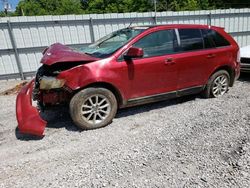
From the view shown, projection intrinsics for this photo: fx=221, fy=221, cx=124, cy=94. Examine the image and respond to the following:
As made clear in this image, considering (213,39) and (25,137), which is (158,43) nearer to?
(213,39)

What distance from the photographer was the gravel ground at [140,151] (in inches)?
101

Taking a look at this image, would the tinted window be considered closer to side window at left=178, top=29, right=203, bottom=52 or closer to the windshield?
side window at left=178, top=29, right=203, bottom=52

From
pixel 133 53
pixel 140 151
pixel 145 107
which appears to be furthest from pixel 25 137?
pixel 145 107

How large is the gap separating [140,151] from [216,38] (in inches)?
127

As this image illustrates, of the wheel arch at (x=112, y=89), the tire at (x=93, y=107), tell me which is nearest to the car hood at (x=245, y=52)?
the wheel arch at (x=112, y=89)

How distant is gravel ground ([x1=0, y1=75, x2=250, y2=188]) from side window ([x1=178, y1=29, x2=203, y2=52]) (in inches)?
48.9

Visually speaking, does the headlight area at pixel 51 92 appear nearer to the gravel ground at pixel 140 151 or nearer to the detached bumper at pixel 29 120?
the detached bumper at pixel 29 120

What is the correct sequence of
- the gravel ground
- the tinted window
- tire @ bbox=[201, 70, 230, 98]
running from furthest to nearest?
tire @ bbox=[201, 70, 230, 98] → the tinted window → the gravel ground

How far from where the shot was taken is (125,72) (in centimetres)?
385

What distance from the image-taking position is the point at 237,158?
282 cm

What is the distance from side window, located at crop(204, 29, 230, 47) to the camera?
479 centimetres

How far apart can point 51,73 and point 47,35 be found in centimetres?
492

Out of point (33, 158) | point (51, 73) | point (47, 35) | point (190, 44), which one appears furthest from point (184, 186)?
point (47, 35)

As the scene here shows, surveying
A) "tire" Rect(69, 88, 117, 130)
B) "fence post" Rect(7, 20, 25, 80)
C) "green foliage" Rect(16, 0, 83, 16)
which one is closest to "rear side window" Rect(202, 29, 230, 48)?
"tire" Rect(69, 88, 117, 130)
